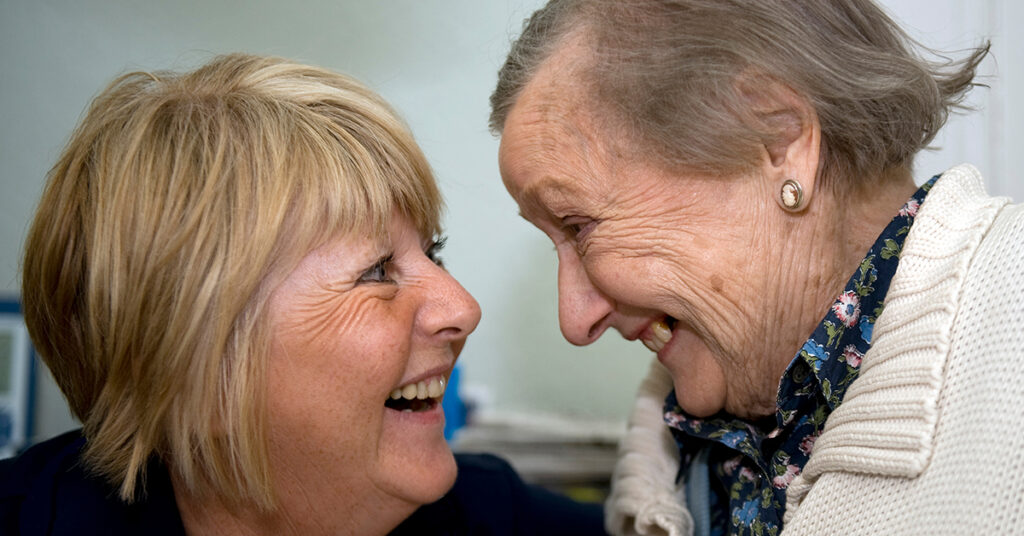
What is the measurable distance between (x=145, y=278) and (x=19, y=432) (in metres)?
1.29

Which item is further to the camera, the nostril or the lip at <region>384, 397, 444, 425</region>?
the nostril

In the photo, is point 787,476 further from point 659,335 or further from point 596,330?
point 596,330

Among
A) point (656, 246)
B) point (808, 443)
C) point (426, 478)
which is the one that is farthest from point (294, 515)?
point (808, 443)

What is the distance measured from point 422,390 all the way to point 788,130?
778mm

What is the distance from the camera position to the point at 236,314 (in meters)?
1.29

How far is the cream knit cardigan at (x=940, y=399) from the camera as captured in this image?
99cm

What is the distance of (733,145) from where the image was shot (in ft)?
4.30

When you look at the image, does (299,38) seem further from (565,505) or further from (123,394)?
(565,505)

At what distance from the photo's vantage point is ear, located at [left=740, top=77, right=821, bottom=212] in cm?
130

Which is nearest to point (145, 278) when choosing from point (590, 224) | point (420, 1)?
point (590, 224)

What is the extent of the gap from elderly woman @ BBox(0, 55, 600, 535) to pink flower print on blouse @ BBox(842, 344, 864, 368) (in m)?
0.65

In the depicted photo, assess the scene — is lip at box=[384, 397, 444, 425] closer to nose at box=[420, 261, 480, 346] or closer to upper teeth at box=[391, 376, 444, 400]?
upper teeth at box=[391, 376, 444, 400]

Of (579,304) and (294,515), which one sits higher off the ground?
(579,304)

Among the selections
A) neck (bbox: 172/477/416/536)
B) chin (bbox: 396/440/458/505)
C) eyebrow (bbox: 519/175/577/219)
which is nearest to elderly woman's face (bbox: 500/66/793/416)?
eyebrow (bbox: 519/175/577/219)
